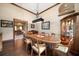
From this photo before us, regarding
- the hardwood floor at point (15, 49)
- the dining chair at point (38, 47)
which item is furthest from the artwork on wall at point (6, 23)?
the dining chair at point (38, 47)

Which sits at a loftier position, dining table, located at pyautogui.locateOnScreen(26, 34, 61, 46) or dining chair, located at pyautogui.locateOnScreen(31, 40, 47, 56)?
dining table, located at pyautogui.locateOnScreen(26, 34, 61, 46)

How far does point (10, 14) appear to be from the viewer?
7.97 ft

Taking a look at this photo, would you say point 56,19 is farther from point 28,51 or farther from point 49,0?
point 28,51

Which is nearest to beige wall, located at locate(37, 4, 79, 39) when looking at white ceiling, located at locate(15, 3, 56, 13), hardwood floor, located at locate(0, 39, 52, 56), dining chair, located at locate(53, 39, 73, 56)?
white ceiling, located at locate(15, 3, 56, 13)

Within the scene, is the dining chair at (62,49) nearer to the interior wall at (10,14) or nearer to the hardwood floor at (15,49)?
the hardwood floor at (15,49)

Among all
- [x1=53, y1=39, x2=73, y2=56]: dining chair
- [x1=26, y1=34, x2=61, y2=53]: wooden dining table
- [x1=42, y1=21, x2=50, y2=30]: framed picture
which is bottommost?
[x1=53, y1=39, x2=73, y2=56]: dining chair

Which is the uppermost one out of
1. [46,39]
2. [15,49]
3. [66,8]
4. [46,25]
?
[66,8]

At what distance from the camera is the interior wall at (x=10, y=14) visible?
2418mm

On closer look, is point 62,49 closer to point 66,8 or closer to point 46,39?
point 46,39

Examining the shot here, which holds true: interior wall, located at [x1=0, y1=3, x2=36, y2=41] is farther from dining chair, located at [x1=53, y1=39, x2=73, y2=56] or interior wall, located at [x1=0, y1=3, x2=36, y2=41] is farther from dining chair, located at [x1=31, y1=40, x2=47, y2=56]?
dining chair, located at [x1=53, y1=39, x2=73, y2=56]

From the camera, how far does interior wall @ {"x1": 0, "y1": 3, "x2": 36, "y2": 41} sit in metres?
2.42

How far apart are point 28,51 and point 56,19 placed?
853 millimetres

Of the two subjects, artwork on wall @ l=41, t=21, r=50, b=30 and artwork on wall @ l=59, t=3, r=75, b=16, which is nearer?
artwork on wall @ l=59, t=3, r=75, b=16

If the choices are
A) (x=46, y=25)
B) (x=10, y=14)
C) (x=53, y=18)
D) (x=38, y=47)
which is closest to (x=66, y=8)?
(x=53, y=18)
